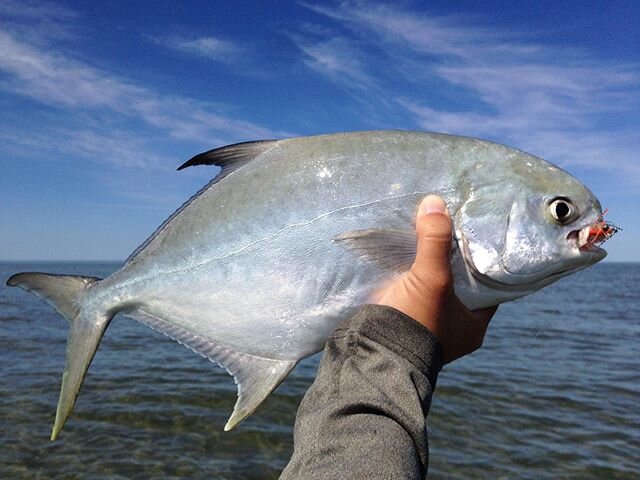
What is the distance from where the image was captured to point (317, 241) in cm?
245

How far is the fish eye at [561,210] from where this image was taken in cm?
239

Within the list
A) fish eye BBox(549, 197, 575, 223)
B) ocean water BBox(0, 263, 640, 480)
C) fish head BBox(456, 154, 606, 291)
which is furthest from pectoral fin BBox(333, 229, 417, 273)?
ocean water BBox(0, 263, 640, 480)

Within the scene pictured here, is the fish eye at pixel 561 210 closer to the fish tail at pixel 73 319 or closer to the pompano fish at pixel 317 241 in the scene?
the pompano fish at pixel 317 241

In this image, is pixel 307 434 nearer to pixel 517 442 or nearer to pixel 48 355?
pixel 517 442

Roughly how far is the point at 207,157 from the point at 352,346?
1261mm

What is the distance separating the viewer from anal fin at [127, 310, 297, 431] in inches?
101

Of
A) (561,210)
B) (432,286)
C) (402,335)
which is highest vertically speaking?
(561,210)

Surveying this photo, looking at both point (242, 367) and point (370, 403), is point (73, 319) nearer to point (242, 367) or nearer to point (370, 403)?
point (242, 367)

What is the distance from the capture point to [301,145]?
2.64 metres

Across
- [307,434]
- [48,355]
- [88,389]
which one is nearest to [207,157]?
[307,434]

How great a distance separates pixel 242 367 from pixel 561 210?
1640 mm

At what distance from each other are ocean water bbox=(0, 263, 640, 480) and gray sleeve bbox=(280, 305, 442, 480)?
5282mm

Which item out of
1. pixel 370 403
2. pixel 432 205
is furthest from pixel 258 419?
pixel 370 403

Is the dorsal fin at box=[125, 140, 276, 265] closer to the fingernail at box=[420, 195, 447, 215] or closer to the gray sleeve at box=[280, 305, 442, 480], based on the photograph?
the fingernail at box=[420, 195, 447, 215]
